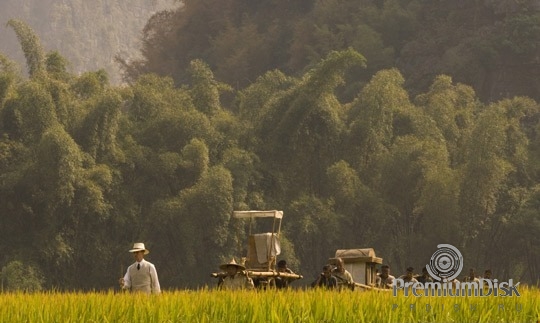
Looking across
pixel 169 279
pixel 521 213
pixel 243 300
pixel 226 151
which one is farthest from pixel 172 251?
pixel 243 300

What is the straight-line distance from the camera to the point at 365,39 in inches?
2434

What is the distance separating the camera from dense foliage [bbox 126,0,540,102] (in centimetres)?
6016

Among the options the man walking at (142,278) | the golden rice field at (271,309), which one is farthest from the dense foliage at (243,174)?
the golden rice field at (271,309)

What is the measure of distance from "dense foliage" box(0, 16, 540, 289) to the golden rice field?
75.3 feet

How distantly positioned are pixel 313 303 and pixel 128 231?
2691cm

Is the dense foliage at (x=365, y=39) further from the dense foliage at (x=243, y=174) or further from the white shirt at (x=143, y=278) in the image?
the white shirt at (x=143, y=278)

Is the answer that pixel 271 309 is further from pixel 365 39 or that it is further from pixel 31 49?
pixel 365 39

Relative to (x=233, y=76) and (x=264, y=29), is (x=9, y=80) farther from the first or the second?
(x=264, y=29)

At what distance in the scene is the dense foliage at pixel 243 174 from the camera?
127 feet

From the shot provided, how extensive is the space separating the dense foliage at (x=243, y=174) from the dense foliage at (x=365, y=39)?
506 inches

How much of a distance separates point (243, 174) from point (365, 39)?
71.7 ft

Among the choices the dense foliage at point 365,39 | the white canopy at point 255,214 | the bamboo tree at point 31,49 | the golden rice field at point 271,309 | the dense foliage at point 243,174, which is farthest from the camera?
the dense foliage at point 365,39

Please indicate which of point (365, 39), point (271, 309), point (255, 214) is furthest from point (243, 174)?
point (271, 309)

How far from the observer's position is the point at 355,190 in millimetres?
42906
